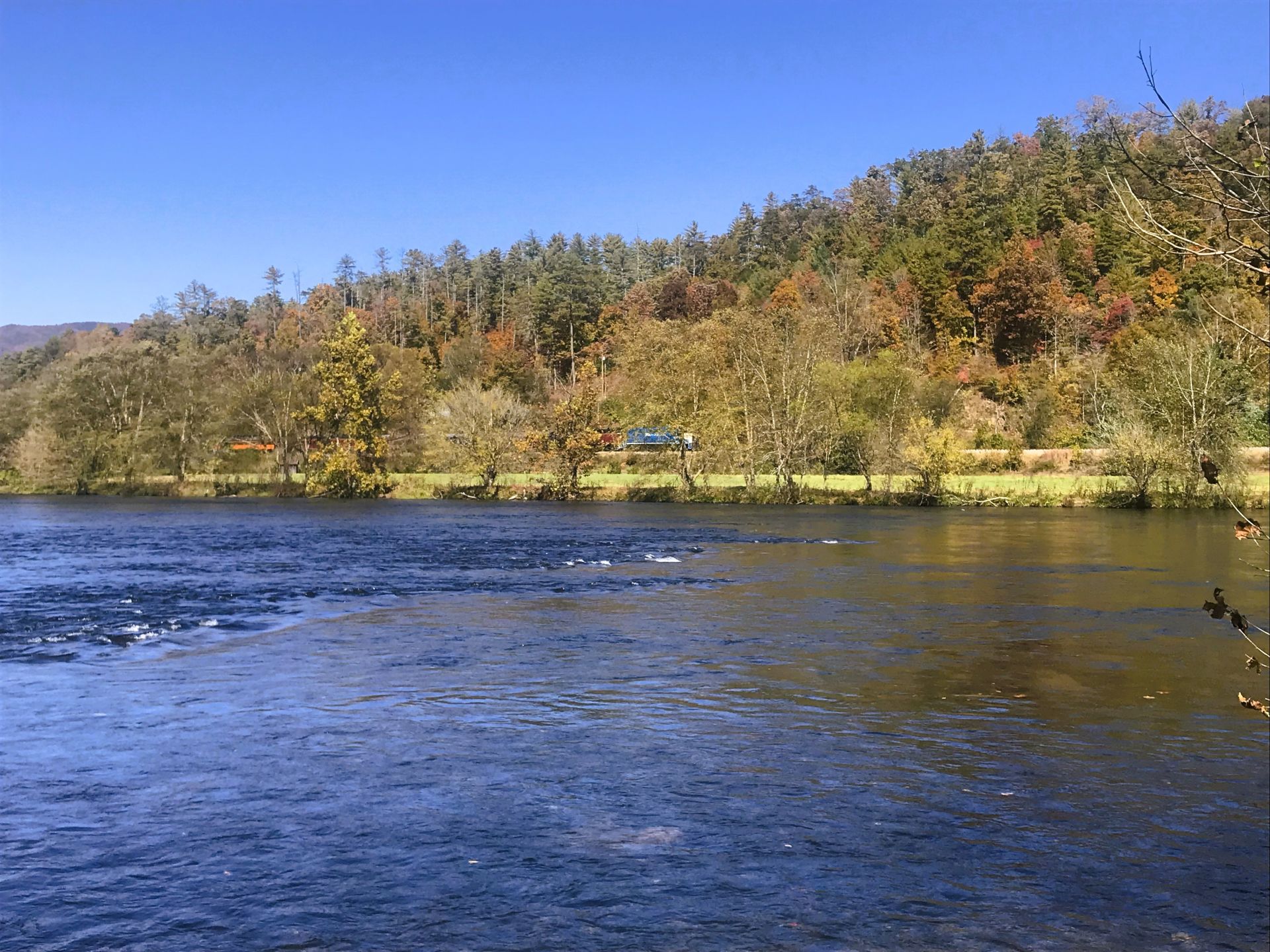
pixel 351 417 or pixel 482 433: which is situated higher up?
pixel 351 417

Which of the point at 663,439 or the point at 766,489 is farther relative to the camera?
the point at 663,439

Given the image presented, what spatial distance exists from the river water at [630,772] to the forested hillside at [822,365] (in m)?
15.3

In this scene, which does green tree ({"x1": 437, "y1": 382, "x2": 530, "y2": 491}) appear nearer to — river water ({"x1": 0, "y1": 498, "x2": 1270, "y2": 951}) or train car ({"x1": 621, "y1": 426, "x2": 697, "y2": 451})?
train car ({"x1": 621, "y1": 426, "x2": 697, "y2": 451})

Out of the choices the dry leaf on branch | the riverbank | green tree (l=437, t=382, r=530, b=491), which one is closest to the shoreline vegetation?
the riverbank

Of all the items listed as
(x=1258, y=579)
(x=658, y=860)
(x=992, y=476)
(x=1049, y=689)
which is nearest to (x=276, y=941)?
(x=658, y=860)

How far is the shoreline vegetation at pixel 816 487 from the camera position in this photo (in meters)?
59.1

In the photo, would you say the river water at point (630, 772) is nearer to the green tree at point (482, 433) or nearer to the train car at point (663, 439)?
the train car at point (663, 439)

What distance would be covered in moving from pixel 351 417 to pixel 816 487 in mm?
31651

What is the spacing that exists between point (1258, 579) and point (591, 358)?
358 ft

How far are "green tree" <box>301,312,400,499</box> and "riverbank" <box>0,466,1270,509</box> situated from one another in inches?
116

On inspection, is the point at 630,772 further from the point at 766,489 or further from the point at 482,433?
the point at 482,433

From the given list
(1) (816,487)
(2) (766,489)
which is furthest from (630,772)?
(1) (816,487)

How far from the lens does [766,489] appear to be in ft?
225

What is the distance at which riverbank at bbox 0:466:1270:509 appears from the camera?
58.7 metres
